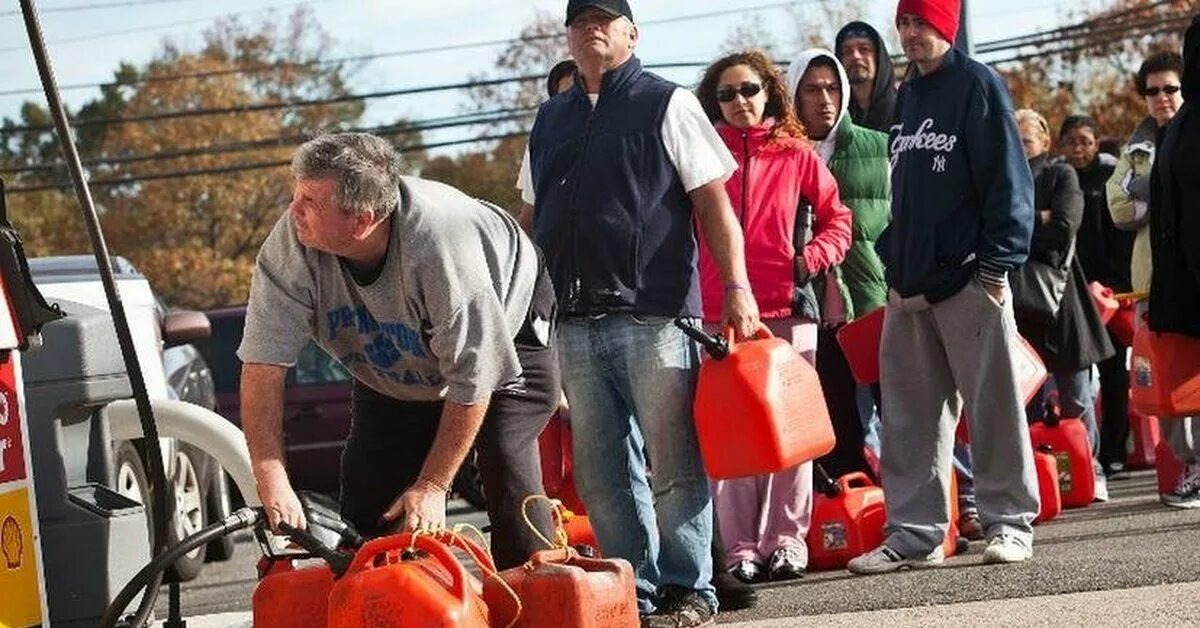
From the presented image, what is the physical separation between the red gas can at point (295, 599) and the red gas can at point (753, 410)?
212 centimetres

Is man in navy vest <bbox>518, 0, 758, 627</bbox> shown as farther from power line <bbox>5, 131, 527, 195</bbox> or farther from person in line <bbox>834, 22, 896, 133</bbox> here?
power line <bbox>5, 131, 527, 195</bbox>

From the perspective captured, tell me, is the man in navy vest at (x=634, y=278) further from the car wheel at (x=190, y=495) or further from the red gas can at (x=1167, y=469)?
the car wheel at (x=190, y=495)

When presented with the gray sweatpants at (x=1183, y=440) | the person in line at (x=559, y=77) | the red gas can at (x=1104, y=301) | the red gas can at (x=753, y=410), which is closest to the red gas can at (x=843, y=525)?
the red gas can at (x=753, y=410)

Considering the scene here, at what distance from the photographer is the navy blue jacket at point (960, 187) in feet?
28.2

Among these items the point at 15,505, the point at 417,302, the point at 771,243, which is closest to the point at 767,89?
the point at 771,243

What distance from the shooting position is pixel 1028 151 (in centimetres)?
1170

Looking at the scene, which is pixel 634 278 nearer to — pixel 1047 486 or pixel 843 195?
pixel 843 195

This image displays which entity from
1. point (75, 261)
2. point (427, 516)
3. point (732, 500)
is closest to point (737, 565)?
point (732, 500)

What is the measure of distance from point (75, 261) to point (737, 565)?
15.9 feet

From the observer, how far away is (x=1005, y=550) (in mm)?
8781

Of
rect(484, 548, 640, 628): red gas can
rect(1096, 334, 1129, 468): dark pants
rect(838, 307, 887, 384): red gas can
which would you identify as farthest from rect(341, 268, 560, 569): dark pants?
rect(1096, 334, 1129, 468): dark pants

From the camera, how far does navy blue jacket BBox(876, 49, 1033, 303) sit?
860 centimetres

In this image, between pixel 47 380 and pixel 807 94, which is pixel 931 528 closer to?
pixel 807 94

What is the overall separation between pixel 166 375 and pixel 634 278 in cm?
554
